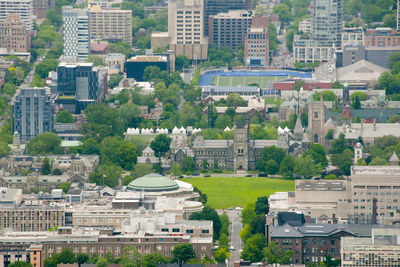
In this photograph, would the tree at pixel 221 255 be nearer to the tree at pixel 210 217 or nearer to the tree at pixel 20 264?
the tree at pixel 210 217

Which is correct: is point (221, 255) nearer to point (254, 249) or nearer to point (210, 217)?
point (254, 249)

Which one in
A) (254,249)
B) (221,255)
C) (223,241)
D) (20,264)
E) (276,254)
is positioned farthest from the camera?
(223,241)

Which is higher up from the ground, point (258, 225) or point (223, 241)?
point (258, 225)

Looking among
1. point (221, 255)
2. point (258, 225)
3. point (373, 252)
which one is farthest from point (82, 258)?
point (373, 252)

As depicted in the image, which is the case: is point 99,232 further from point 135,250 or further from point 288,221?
point 288,221

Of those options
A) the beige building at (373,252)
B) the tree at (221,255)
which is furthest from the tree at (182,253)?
the beige building at (373,252)

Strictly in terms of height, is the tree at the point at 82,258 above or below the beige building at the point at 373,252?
below

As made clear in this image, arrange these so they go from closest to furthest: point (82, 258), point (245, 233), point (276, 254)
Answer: point (82, 258)
point (276, 254)
point (245, 233)
